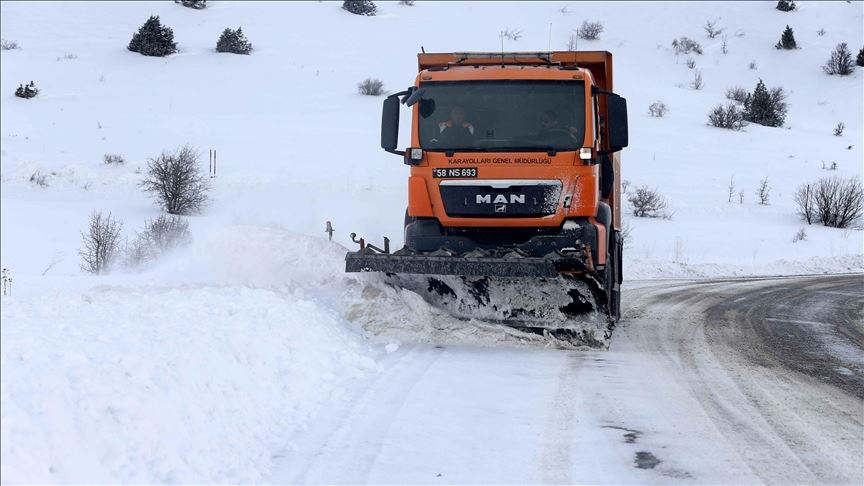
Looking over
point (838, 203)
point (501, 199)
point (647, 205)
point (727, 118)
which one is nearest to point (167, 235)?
point (501, 199)

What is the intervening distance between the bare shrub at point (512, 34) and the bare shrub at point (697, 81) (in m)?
Answer: 8.96

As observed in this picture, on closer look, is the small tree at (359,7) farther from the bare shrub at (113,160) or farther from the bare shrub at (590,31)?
the bare shrub at (113,160)

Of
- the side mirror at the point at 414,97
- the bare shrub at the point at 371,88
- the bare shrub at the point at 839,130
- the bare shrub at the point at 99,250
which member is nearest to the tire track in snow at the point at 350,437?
the side mirror at the point at 414,97

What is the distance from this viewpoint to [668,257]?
21.2 m

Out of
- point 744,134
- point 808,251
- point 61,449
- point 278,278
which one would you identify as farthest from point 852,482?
point 744,134

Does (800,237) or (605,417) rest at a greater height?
(800,237)

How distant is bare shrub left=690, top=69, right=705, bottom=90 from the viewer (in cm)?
4006

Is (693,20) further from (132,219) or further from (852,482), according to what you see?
(852,482)

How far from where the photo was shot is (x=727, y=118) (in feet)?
111

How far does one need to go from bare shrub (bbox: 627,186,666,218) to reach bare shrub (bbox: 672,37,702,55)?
2253 centimetres

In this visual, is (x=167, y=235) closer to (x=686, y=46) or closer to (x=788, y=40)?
(x=686, y=46)

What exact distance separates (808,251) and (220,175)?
16.6m

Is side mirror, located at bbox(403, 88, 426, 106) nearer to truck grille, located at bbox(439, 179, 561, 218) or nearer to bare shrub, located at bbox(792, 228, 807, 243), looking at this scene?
truck grille, located at bbox(439, 179, 561, 218)

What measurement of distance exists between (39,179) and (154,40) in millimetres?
16090
